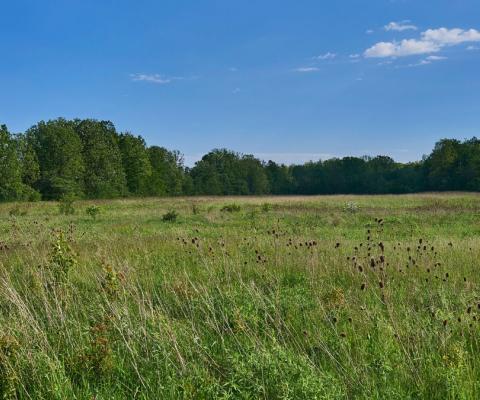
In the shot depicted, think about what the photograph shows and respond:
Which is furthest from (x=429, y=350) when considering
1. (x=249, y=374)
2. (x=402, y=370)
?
(x=249, y=374)

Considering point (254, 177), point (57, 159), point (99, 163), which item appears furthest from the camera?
point (254, 177)

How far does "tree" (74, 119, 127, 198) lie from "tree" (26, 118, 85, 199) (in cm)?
225

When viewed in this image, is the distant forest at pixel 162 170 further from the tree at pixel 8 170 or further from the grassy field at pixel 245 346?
the grassy field at pixel 245 346

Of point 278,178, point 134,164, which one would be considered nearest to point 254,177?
point 278,178

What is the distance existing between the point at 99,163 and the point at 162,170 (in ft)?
53.3

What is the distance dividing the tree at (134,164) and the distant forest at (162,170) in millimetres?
139

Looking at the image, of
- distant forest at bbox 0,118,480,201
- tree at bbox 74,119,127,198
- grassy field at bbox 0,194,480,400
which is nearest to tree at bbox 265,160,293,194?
distant forest at bbox 0,118,480,201

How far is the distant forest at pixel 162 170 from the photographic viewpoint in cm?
4847

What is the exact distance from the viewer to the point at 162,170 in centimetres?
7094

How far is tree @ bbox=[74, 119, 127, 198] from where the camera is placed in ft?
177

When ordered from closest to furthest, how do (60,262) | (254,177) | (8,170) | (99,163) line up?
(60,262) < (8,170) < (99,163) < (254,177)

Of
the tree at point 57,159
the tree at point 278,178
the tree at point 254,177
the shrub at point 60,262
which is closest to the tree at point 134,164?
the tree at point 57,159

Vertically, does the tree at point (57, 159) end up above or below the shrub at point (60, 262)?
above

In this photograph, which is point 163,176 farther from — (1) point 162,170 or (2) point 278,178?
(2) point 278,178
